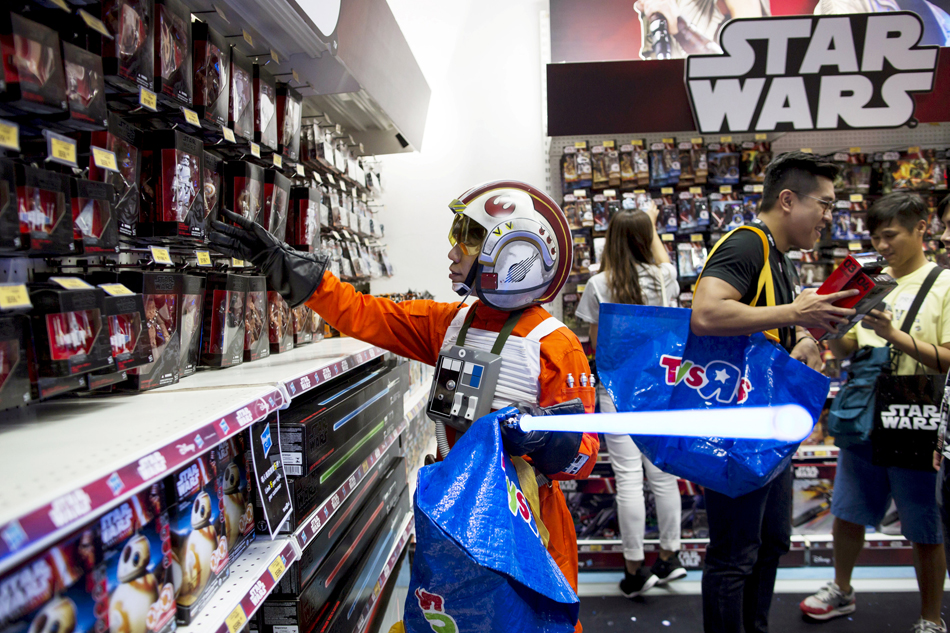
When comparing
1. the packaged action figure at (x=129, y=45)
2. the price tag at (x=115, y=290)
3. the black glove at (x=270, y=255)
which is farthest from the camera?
the black glove at (x=270, y=255)

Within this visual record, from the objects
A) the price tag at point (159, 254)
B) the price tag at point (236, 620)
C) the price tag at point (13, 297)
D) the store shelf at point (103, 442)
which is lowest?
the price tag at point (236, 620)

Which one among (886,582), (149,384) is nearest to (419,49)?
(149,384)

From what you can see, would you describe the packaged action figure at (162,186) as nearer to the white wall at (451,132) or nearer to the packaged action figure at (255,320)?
the packaged action figure at (255,320)

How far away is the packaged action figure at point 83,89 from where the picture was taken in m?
0.97

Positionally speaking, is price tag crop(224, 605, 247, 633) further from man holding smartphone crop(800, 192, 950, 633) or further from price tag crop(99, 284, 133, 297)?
man holding smartphone crop(800, 192, 950, 633)

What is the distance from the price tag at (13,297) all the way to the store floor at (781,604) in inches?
114

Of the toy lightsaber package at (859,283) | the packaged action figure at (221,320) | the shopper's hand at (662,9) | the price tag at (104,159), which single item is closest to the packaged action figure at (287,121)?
the packaged action figure at (221,320)

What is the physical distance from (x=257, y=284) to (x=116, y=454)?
3.52 feet

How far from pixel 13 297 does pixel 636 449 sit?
290 cm

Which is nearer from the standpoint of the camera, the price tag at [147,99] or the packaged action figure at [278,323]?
the price tag at [147,99]

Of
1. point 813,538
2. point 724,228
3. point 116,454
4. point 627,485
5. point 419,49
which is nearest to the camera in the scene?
point 116,454

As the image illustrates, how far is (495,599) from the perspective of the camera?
3.68ft

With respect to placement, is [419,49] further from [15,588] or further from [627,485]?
[15,588]

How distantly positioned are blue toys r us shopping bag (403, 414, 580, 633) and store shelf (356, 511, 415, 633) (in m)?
0.83
